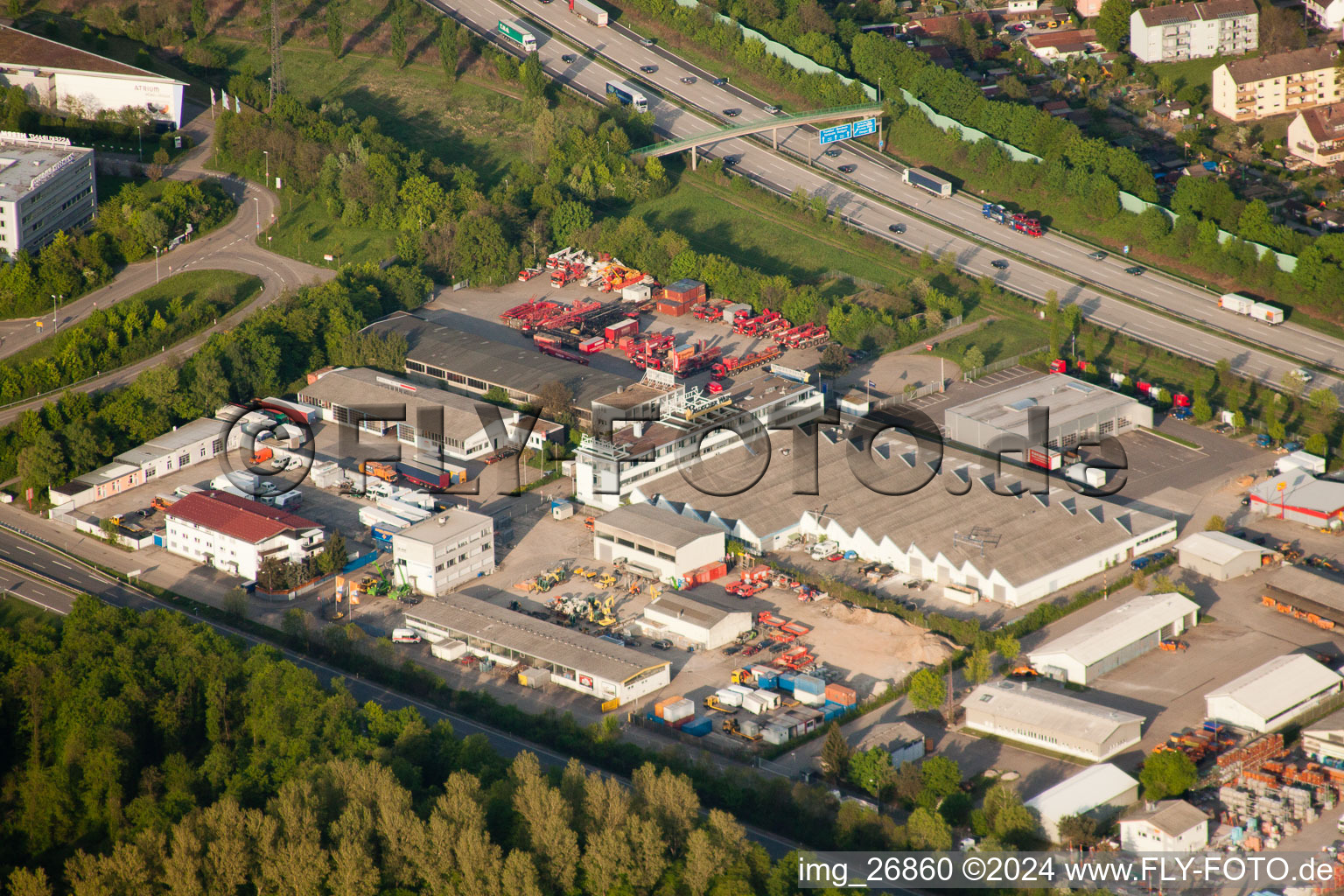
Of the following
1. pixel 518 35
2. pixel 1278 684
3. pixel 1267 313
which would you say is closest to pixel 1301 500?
pixel 1278 684

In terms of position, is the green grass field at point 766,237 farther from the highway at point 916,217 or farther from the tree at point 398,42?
the tree at point 398,42

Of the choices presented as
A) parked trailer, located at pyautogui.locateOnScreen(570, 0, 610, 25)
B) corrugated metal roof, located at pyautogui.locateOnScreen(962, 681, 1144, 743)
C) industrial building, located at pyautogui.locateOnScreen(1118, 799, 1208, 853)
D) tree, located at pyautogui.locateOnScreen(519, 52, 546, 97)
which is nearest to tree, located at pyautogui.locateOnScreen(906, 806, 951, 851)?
industrial building, located at pyautogui.locateOnScreen(1118, 799, 1208, 853)

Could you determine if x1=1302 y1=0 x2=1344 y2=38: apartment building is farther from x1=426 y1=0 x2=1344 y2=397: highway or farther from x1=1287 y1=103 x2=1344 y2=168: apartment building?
x1=426 y1=0 x2=1344 y2=397: highway

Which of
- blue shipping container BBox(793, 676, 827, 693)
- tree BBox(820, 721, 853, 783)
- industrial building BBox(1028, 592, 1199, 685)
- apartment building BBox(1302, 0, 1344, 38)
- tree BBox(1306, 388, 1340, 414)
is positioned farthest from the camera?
apartment building BBox(1302, 0, 1344, 38)

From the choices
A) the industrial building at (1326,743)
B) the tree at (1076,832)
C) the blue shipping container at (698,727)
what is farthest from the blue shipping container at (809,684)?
the industrial building at (1326,743)

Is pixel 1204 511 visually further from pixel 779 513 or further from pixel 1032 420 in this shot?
pixel 779 513

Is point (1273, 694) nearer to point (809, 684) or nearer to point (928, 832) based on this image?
point (928, 832)
